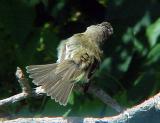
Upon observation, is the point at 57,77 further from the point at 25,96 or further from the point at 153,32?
the point at 153,32

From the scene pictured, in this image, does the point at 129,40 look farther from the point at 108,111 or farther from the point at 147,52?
the point at 108,111

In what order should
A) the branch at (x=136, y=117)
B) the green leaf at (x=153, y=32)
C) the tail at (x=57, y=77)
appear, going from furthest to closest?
the green leaf at (x=153, y=32) < the tail at (x=57, y=77) < the branch at (x=136, y=117)

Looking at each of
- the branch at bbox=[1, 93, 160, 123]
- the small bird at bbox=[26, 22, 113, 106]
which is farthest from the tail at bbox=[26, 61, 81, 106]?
the branch at bbox=[1, 93, 160, 123]

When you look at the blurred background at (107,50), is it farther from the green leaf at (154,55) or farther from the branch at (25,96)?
the branch at (25,96)

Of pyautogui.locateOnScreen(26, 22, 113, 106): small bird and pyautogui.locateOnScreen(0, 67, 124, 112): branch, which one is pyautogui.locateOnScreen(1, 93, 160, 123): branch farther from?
pyautogui.locateOnScreen(26, 22, 113, 106): small bird

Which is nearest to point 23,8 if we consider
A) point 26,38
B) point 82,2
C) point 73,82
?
point 26,38

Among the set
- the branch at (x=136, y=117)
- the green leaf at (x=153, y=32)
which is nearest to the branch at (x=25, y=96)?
the branch at (x=136, y=117)

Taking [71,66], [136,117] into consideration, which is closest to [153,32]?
[71,66]
